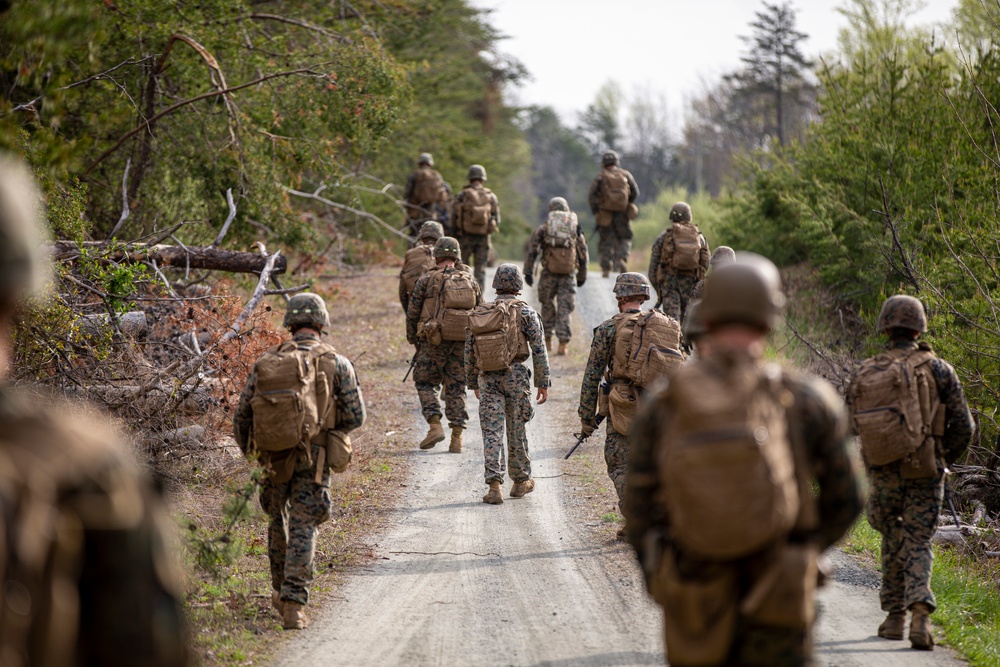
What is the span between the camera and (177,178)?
48.8 feet

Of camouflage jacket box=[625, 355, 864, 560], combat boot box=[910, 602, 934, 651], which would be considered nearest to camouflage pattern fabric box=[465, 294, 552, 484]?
combat boot box=[910, 602, 934, 651]

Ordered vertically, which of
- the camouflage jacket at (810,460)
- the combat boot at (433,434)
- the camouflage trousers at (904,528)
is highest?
the camouflage jacket at (810,460)

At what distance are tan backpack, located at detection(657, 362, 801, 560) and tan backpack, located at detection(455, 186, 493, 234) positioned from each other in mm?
14915

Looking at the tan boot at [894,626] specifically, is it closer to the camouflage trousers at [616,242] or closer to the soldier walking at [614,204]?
the soldier walking at [614,204]

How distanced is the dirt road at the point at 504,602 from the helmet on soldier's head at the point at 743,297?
3.36 m

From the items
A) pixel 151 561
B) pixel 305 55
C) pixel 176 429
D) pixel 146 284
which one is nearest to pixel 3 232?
pixel 151 561

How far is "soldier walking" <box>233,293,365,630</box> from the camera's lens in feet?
22.1

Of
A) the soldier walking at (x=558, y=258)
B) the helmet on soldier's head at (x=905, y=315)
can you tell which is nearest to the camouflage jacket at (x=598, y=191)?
the soldier walking at (x=558, y=258)

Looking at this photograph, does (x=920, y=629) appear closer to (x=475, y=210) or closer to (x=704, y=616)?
(x=704, y=616)

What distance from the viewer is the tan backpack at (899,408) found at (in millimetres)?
6656

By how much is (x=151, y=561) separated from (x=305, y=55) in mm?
15210

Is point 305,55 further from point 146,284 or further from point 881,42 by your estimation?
point 881,42

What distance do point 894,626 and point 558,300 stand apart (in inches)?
402

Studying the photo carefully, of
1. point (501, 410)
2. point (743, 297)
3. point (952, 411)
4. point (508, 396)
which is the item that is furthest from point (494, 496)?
point (743, 297)
